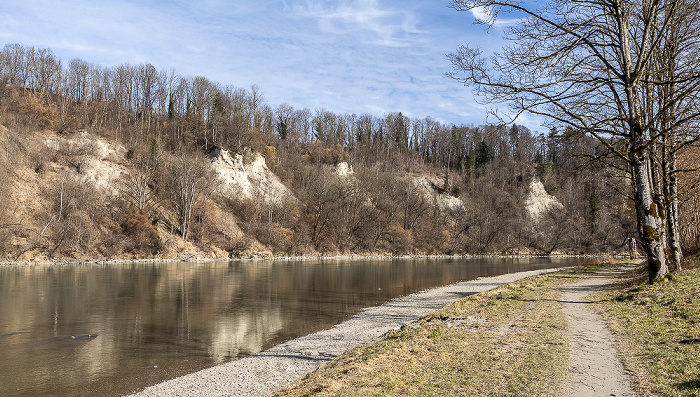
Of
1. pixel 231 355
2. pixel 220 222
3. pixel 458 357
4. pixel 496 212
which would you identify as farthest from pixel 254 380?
pixel 496 212

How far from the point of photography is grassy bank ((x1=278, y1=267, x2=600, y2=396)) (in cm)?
634

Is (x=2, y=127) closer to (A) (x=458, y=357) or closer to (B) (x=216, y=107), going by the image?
(B) (x=216, y=107)

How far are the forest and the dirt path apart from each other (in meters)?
16.7

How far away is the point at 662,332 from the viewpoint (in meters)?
8.20

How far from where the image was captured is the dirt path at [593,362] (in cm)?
580

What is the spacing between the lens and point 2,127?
53.7 metres

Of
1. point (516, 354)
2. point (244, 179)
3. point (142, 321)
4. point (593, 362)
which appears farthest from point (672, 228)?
point (244, 179)

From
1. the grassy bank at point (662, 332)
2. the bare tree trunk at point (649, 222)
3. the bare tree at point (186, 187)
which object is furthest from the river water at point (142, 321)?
the bare tree at point (186, 187)

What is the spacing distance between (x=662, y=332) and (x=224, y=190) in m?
64.0

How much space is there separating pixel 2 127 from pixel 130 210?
67.4ft

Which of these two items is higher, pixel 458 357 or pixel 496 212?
pixel 496 212

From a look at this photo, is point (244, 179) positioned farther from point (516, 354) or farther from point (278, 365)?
point (516, 354)

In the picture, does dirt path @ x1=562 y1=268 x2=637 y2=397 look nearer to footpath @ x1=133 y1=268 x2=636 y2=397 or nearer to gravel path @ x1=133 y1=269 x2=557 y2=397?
footpath @ x1=133 y1=268 x2=636 y2=397

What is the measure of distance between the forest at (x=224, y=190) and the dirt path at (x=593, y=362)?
54.7 feet
